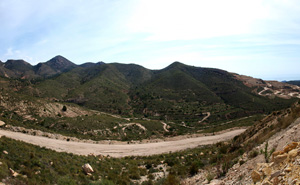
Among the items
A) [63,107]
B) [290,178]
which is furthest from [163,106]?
[290,178]

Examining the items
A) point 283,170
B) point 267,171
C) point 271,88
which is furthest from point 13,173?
point 271,88

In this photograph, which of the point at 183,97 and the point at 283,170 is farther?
the point at 183,97

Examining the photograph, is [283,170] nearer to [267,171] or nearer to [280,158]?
[267,171]

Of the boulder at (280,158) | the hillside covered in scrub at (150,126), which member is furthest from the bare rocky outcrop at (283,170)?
the hillside covered in scrub at (150,126)

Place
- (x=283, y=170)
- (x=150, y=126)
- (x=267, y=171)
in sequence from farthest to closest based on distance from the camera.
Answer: (x=150, y=126) < (x=267, y=171) < (x=283, y=170)

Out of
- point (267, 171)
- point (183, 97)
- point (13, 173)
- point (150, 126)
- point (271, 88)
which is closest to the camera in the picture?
point (267, 171)

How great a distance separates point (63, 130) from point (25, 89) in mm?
51565

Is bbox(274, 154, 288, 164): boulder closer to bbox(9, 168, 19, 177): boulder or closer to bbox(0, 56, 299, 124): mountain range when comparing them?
bbox(9, 168, 19, 177): boulder

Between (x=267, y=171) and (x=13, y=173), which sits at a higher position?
(x=267, y=171)

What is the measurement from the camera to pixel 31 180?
380 inches

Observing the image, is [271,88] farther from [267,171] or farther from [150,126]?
[267,171]

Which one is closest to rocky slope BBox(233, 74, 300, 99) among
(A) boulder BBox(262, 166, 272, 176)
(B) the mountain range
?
(B) the mountain range

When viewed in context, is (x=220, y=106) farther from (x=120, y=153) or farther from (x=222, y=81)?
(x=120, y=153)

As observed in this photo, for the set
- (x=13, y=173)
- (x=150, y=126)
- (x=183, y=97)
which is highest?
(x=183, y=97)
